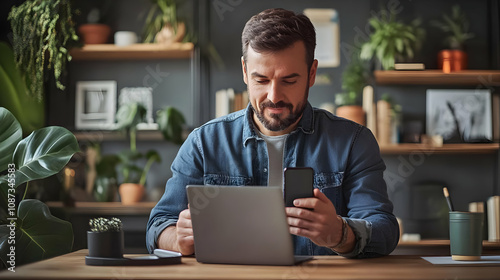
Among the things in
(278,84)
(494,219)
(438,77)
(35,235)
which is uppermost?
(438,77)

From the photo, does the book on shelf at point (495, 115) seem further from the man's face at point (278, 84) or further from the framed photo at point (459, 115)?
the man's face at point (278, 84)

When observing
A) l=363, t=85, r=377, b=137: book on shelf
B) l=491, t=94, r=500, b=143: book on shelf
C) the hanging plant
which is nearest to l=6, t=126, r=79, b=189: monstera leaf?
the hanging plant

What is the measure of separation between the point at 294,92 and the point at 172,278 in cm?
81

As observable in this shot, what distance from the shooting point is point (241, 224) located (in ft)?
4.58

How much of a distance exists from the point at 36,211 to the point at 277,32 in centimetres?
112

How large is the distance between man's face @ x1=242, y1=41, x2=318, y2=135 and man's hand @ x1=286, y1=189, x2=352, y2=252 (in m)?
0.45

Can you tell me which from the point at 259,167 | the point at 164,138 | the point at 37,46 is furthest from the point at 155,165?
the point at 259,167

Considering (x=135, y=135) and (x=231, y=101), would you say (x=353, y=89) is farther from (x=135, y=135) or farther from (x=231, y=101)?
(x=135, y=135)

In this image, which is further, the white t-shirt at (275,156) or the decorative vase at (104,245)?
the white t-shirt at (275,156)

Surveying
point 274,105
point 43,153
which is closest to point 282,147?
point 274,105

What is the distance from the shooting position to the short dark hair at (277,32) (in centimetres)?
183

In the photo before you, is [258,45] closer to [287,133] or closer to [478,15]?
[287,133]

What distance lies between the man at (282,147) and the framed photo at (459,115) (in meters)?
2.01

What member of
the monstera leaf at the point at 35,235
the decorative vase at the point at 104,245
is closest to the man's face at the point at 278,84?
the decorative vase at the point at 104,245
